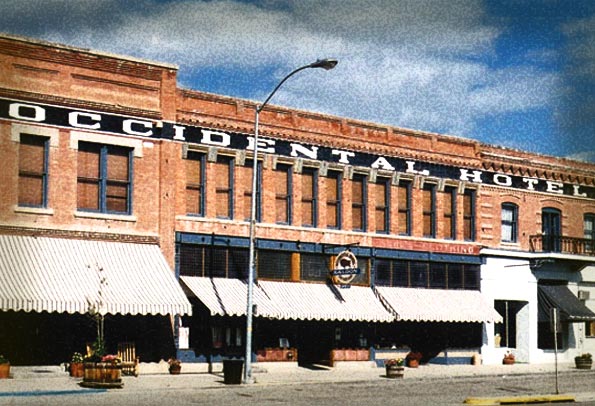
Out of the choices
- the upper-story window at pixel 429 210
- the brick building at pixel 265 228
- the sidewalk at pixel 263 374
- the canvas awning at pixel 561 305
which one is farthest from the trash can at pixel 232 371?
the canvas awning at pixel 561 305

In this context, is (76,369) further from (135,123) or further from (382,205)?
(382,205)

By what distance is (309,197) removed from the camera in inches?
1618

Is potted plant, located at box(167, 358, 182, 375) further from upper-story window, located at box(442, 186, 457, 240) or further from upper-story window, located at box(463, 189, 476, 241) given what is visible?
upper-story window, located at box(463, 189, 476, 241)

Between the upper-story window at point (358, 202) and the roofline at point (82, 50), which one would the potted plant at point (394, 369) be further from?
the roofline at point (82, 50)

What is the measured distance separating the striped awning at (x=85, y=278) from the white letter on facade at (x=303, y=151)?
26.8 feet

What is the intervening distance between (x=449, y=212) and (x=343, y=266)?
8132 mm

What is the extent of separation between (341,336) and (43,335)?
13637 mm

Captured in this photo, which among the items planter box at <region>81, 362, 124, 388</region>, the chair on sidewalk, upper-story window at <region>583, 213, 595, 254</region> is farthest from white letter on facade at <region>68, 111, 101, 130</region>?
upper-story window at <region>583, 213, 595, 254</region>

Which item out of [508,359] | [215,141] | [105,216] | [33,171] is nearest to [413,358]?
[508,359]

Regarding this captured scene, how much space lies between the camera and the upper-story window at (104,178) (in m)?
34.8

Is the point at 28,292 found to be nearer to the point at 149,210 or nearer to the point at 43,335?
the point at 43,335

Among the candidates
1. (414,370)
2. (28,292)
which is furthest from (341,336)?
(28,292)

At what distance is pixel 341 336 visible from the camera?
41.5 m

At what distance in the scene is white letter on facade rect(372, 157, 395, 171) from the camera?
4319 centimetres
